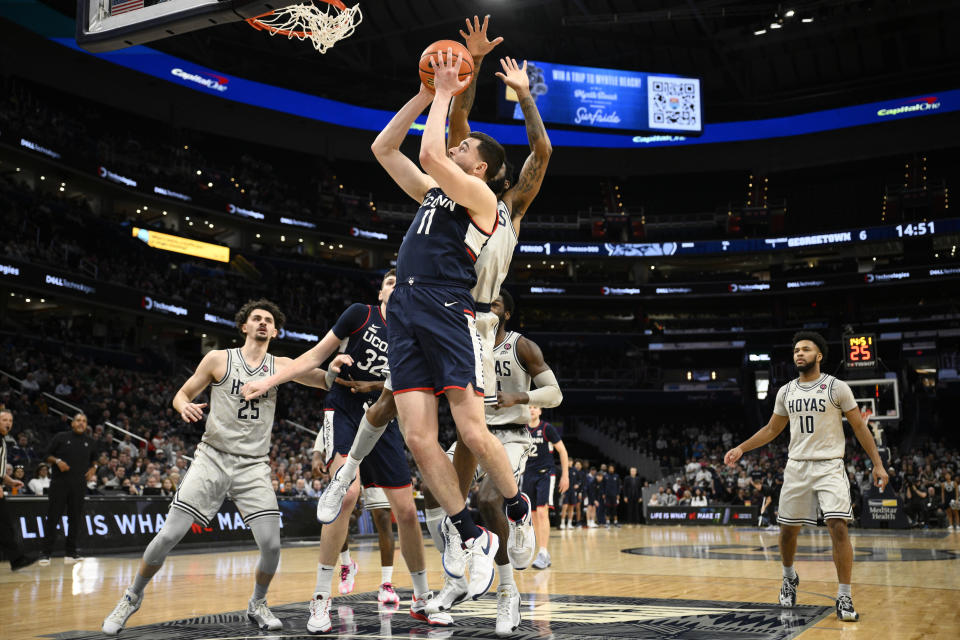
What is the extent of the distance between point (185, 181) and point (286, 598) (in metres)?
32.3

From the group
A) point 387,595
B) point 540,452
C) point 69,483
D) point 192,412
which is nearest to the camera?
point 192,412

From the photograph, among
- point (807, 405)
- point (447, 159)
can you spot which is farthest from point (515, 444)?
point (447, 159)

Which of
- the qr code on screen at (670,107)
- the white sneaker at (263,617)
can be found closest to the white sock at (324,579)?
the white sneaker at (263,617)

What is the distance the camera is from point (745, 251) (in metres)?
47.2

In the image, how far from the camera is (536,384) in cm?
686

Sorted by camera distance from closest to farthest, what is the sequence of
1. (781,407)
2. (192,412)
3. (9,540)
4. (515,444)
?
1. (192,412)
2. (781,407)
3. (515,444)
4. (9,540)

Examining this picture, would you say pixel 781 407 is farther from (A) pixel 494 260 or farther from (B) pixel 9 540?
(B) pixel 9 540

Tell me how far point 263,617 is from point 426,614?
113 cm

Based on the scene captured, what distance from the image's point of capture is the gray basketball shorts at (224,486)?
6.04 metres

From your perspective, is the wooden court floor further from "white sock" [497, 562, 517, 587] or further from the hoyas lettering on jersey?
the hoyas lettering on jersey

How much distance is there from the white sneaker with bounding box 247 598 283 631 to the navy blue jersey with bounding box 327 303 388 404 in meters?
1.82

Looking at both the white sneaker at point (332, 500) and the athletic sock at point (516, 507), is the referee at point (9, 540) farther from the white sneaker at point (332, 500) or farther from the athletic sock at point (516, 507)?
the athletic sock at point (516, 507)

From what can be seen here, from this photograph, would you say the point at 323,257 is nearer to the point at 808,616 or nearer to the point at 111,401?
the point at 111,401

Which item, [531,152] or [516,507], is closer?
[516,507]
